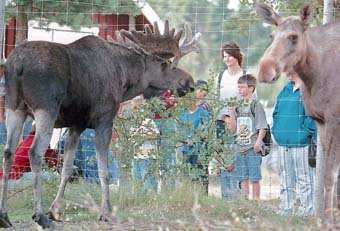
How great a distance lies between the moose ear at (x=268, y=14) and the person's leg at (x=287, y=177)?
104 inches

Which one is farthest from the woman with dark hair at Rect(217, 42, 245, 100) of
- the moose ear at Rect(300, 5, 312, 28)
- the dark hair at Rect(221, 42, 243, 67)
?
the moose ear at Rect(300, 5, 312, 28)

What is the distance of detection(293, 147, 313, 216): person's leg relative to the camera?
11922 mm

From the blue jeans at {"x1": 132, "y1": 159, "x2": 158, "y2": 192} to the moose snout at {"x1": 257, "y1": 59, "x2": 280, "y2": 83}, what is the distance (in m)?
3.06

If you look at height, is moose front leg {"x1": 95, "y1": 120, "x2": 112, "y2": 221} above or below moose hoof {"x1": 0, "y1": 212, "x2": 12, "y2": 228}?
above

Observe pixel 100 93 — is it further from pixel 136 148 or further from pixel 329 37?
pixel 329 37

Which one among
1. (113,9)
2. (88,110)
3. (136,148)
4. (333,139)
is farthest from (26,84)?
(113,9)

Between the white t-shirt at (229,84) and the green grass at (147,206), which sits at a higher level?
the white t-shirt at (229,84)

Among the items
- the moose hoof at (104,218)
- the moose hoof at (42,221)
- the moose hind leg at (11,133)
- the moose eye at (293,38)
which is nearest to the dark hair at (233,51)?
the moose eye at (293,38)

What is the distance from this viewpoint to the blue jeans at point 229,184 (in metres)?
12.3

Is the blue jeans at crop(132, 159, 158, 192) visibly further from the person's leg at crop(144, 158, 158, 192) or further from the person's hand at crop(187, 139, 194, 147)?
the person's hand at crop(187, 139, 194, 147)

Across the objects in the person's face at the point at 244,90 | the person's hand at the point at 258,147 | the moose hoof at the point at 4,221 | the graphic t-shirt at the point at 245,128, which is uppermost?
the person's face at the point at 244,90

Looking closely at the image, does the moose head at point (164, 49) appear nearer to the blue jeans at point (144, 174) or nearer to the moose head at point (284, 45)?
the blue jeans at point (144, 174)

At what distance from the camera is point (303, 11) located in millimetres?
10047

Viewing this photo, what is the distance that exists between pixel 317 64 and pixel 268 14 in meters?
0.82
